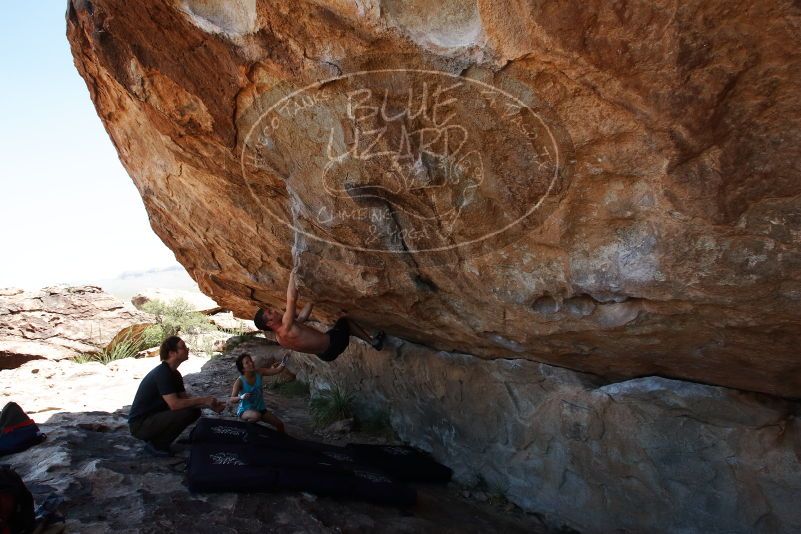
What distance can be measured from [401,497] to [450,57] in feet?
9.20

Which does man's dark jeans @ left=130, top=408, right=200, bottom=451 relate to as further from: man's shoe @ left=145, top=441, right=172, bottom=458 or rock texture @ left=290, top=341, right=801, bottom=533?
rock texture @ left=290, top=341, right=801, bottom=533

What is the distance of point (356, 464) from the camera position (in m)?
4.21

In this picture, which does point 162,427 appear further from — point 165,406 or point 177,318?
point 177,318

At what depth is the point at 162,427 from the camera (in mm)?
4219

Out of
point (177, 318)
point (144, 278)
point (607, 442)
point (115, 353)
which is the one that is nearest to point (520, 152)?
point (607, 442)

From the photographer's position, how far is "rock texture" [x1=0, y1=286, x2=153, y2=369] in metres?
8.71

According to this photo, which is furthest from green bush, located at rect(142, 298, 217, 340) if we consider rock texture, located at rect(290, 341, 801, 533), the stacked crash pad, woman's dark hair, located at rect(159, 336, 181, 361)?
rock texture, located at rect(290, 341, 801, 533)

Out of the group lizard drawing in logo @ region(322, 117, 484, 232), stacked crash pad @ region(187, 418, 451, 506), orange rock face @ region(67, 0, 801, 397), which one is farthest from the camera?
stacked crash pad @ region(187, 418, 451, 506)

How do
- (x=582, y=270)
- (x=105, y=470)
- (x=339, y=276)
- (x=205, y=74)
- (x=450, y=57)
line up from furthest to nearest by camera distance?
(x=339, y=276) < (x=105, y=470) < (x=205, y=74) < (x=582, y=270) < (x=450, y=57)

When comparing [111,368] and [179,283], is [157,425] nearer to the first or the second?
[111,368]

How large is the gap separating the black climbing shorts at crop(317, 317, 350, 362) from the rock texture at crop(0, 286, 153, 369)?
238 inches

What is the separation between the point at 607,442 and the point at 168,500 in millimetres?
2689

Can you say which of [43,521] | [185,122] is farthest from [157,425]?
[185,122]

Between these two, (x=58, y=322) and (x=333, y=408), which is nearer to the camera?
(x=333, y=408)
